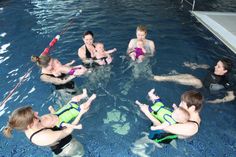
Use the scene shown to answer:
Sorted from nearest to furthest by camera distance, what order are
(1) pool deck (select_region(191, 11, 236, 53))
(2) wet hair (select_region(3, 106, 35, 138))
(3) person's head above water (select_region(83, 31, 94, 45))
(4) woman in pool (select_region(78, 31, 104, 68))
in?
(2) wet hair (select_region(3, 106, 35, 138))
(3) person's head above water (select_region(83, 31, 94, 45))
(4) woman in pool (select_region(78, 31, 104, 68))
(1) pool deck (select_region(191, 11, 236, 53))

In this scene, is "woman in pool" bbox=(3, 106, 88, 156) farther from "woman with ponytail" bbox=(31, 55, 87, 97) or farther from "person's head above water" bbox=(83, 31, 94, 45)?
"person's head above water" bbox=(83, 31, 94, 45)

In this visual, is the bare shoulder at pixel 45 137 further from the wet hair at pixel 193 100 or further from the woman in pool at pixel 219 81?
the woman in pool at pixel 219 81

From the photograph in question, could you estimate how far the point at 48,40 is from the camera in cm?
817

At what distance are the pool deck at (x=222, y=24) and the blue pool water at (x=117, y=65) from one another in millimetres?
245

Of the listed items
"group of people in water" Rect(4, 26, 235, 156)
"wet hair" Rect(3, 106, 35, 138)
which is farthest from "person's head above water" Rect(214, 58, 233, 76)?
"wet hair" Rect(3, 106, 35, 138)

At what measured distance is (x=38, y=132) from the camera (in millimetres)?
3375

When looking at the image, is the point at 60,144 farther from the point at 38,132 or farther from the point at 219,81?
the point at 219,81

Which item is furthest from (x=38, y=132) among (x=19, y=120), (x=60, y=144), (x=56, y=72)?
(x=56, y=72)

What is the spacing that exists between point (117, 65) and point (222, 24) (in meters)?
4.46

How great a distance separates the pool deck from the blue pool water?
25 centimetres

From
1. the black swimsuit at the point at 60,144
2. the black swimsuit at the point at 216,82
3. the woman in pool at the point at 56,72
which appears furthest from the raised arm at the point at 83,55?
the black swimsuit at the point at 216,82

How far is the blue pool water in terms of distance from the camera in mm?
4547

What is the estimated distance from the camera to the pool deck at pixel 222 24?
774 cm

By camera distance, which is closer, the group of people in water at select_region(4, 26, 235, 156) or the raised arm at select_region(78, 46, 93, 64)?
the group of people in water at select_region(4, 26, 235, 156)
